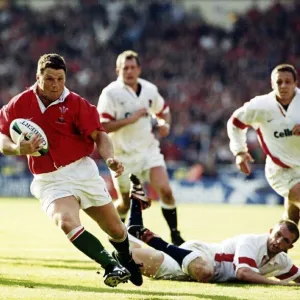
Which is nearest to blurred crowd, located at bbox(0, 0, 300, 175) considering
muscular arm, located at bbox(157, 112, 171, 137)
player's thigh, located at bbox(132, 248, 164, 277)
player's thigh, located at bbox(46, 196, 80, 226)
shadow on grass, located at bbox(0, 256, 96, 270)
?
muscular arm, located at bbox(157, 112, 171, 137)

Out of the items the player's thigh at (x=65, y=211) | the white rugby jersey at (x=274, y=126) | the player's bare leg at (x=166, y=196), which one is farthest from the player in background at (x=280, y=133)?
the player's thigh at (x=65, y=211)

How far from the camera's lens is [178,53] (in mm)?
31391

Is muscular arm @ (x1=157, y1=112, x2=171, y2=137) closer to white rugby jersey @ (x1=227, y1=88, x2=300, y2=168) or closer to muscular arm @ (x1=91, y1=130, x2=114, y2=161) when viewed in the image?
white rugby jersey @ (x1=227, y1=88, x2=300, y2=168)

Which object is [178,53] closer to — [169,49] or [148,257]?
[169,49]

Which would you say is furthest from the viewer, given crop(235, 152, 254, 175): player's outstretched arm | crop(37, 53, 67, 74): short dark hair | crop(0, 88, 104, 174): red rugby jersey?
crop(235, 152, 254, 175): player's outstretched arm

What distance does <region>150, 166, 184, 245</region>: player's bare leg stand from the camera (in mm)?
10961

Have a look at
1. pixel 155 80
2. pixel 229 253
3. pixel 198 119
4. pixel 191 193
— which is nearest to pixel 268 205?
pixel 191 193

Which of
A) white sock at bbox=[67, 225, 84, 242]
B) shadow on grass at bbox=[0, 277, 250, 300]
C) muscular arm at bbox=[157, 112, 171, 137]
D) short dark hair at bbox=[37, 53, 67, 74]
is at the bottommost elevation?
shadow on grass at bbox=[0, 277, 250, 300]

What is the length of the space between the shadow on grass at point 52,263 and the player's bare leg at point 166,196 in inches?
63.4

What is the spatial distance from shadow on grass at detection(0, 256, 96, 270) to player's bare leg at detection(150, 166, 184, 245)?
5.28ft

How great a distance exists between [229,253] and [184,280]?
54 cm

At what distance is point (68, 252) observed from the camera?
36.1 feet

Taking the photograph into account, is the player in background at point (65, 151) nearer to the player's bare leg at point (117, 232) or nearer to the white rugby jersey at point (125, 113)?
the player's bare leg at point (117, 232)

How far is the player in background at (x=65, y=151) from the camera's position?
7121 mm
